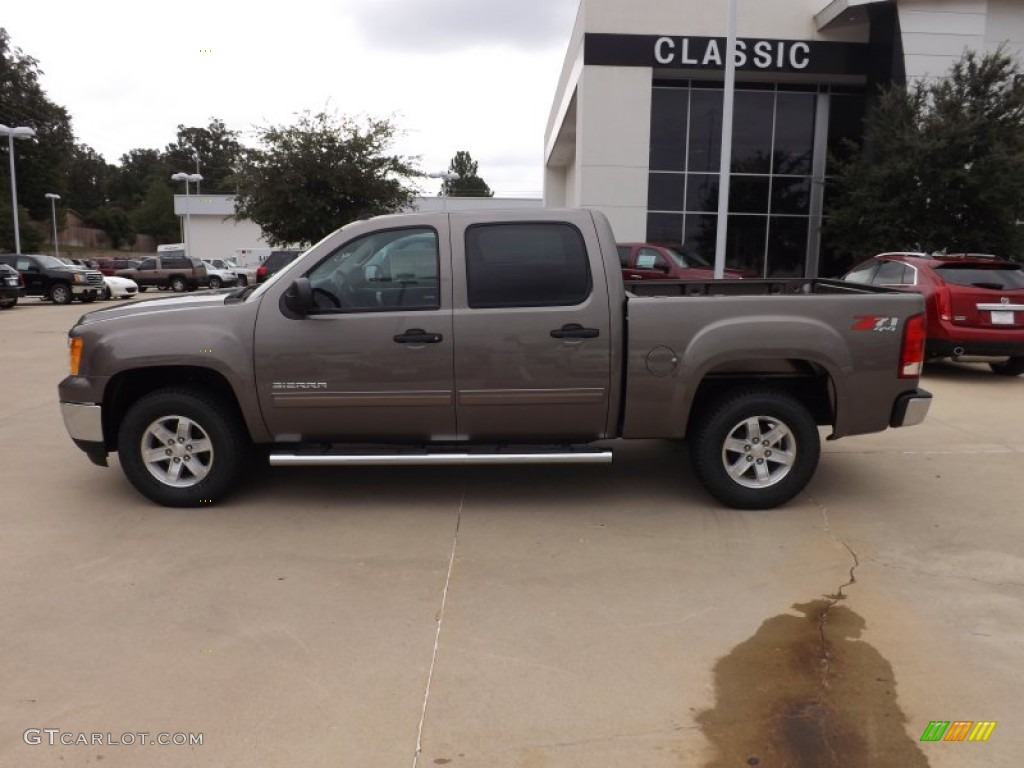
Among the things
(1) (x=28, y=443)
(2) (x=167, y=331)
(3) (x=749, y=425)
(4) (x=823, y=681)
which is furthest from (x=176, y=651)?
(1) (x=28, y=443)

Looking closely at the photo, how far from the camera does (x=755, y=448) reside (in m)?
5.45

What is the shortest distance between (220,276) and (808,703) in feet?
139

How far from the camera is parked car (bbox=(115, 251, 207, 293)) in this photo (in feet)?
125

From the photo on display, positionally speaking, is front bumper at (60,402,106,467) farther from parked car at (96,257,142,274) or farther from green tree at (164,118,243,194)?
green tree at (164,118,243,194)

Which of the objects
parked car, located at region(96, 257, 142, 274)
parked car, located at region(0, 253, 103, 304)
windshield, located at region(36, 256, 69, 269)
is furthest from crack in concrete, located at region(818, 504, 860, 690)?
parked car, located at region(96, 257, 142, 274)

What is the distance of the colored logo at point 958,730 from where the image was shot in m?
3.04

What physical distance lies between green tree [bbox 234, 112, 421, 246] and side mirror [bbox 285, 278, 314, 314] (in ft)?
72.4

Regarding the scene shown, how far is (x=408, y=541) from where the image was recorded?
4973mm

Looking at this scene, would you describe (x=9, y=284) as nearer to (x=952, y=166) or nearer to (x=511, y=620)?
(x=952, y=166)

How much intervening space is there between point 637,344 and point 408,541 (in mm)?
1863

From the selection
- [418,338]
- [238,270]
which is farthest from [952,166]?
[238,270]

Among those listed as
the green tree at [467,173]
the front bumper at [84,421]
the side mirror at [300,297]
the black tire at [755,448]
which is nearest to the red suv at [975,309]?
the black tire at [755,448]

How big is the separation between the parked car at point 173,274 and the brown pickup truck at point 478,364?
114 ft

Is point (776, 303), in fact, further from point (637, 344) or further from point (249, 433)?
point (249, 433)
